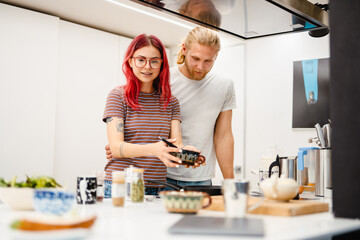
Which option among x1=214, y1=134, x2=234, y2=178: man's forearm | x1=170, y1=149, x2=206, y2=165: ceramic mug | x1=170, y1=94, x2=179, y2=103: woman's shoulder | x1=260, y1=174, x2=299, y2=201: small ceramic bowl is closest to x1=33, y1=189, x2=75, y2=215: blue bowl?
x1=170, y1=149, x2=206, y2=165: ceramic mug

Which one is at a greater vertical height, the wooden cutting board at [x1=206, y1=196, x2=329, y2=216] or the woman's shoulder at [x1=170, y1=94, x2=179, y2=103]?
the woman's shoulder at [x1=170, y1=94, x2=179, y2=103]

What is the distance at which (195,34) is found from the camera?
2.16m

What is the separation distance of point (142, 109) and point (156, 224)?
0.92 m

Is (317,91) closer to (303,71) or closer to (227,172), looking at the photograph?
(303,71)

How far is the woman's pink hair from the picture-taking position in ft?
6.23

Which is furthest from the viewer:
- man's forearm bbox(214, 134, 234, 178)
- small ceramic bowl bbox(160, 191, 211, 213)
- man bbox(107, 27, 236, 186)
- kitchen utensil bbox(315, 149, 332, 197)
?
man's forearm bbox(214, 134, 234, 178)

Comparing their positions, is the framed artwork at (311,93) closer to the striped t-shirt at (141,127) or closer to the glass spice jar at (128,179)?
the striped t-shirt at (141,127)

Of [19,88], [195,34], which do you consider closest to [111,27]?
[19,88]

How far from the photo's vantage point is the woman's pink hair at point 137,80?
190cm

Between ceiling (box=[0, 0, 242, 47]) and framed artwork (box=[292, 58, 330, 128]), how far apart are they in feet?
2.45

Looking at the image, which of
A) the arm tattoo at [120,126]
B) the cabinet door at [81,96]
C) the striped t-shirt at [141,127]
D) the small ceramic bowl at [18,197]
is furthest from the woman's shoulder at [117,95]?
the cabinet door at [81,96]

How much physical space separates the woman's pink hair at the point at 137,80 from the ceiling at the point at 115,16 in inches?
57.3

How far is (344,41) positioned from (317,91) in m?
2.33

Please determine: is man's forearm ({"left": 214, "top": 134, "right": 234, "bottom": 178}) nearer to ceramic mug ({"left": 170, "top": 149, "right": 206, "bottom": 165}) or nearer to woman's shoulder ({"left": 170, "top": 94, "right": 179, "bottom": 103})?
woman's shoulder ({"left": 170, "top": 94, "right": 179, "bottom": 103})
